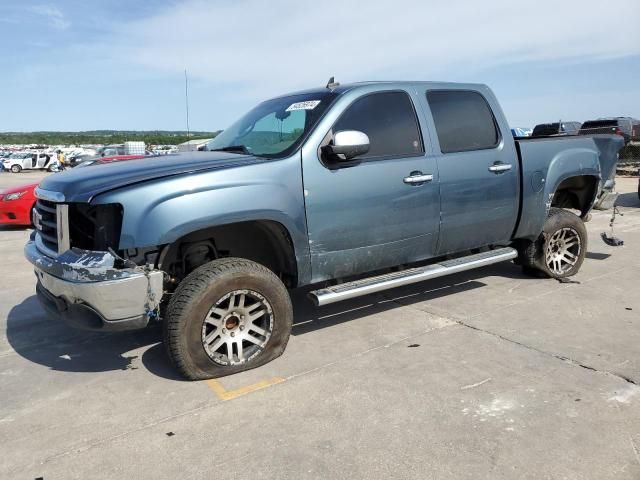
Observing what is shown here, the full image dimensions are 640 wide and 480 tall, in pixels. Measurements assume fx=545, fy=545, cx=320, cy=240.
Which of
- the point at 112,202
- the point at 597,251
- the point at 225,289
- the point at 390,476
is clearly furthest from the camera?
the point at 597,251

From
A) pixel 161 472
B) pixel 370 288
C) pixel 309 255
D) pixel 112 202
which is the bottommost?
pixel 161 472

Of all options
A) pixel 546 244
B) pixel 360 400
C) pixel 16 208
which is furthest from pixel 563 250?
pixel 16 208

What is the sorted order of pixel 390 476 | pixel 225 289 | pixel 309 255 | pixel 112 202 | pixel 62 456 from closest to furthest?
pixel 390 476 → pixel 62 456 → pixel 112 202 → pixel 225 289 → pixel 309 255

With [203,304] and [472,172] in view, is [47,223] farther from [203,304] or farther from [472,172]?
[472,172]

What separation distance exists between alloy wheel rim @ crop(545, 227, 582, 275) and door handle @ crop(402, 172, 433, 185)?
6.72 ft

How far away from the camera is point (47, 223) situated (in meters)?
3.78

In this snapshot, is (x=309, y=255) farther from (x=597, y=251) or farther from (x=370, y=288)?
(x=597, y=251)

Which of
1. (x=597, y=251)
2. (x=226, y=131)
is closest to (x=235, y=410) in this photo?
(x=226, y=131)

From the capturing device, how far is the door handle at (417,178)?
4297mm

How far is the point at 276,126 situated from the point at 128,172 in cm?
130

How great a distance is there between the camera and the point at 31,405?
3.43 metres

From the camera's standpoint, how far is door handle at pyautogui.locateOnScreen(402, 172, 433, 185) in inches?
169

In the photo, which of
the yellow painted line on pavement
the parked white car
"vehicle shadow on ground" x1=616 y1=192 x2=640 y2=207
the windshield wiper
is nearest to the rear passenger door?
the windshield wiper

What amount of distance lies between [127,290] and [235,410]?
A: 3.20 feet
